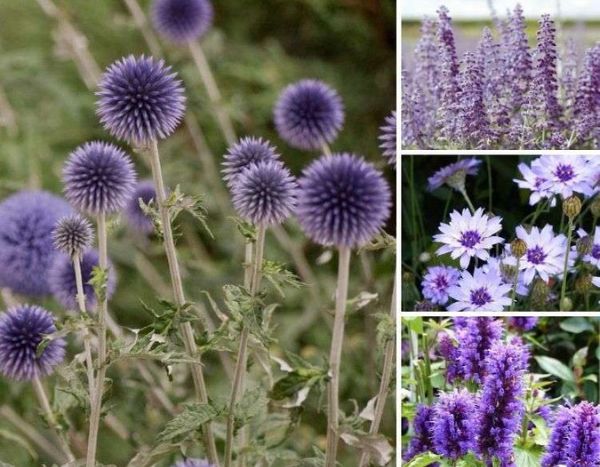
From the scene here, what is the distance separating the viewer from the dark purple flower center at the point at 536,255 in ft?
5.24

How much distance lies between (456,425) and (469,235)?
1.20 feet

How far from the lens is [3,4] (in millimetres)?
2695

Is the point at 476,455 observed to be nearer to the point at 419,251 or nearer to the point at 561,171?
the point at 419,251

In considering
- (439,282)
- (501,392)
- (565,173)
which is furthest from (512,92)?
(501,392)

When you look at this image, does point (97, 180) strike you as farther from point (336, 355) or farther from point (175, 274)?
point (336, 355)

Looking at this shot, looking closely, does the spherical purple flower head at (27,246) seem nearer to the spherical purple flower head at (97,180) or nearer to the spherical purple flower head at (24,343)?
the spherical purple flower head at (24,343)

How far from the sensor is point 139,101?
132 centimetres

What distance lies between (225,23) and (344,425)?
2.10 m

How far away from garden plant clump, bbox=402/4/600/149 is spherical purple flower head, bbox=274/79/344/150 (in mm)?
148

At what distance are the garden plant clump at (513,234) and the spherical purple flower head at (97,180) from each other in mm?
595

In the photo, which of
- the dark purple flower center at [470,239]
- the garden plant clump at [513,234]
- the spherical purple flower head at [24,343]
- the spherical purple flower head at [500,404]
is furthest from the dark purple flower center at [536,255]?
the spherical purple flower head at [24,343]

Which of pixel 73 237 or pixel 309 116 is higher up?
pixel 309 116

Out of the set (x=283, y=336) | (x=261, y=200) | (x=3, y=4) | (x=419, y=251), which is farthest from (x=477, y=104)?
(x=3, y=4)

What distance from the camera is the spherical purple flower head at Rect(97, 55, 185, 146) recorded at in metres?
1.30
